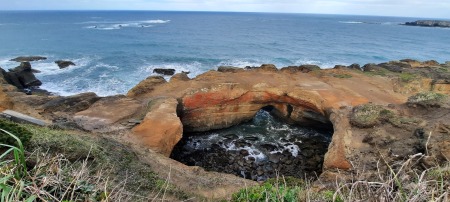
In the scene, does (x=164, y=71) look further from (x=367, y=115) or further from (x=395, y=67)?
(x=367, y=115)

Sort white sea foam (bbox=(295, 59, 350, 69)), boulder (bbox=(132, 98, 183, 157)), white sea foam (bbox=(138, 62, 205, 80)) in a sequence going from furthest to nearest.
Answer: white sea foam (bbox=(295, 59, 350, 69)) → white sea foam (bbox=(138, 62, 205, 80)) → boulder (bbox=(132, 98, 183, 157))

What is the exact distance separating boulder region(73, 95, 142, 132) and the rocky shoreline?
0.17 ft

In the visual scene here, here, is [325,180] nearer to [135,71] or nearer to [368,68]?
[368,68]

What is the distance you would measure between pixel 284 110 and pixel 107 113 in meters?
12.7

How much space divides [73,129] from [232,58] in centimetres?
3426

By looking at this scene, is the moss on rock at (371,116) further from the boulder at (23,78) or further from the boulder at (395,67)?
the boulder at (23,78)

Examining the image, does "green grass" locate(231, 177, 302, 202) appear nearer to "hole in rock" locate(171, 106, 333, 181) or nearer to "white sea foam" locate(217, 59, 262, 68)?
"hole in rock" locate(171, 106, 333, 181)

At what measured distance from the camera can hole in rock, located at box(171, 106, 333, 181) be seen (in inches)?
710

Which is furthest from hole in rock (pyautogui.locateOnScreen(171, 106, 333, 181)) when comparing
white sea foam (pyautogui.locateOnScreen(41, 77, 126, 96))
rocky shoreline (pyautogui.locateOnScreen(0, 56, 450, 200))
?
white sea foam (pyautogui.locateOnScreen(41, 77, 126, 96))

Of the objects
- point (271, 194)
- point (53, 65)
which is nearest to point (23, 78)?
point (53, 65)

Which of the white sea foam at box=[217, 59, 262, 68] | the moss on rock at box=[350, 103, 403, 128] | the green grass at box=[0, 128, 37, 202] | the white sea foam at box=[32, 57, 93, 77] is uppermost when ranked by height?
the green grass at box=[0, 128, 37, 202]

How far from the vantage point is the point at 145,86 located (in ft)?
75.8

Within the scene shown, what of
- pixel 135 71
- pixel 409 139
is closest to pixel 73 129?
pixel 409 139

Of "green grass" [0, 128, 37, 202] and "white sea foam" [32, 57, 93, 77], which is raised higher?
"green grass" [0, 128, 37, 202]
